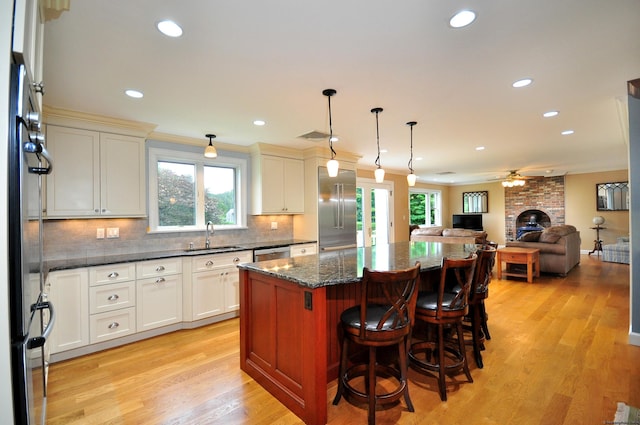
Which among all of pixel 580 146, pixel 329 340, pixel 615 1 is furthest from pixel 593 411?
pixel 580 146

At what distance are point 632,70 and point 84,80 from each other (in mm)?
4312

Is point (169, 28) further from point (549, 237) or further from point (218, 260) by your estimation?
point (549, 237)

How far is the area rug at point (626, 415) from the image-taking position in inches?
72.7

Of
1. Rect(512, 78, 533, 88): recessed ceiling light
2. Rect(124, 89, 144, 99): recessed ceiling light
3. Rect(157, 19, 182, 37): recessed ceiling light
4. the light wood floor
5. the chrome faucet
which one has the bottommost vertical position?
the light wood floor

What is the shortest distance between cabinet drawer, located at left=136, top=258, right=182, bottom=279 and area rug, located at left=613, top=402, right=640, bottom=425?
3.89 meters

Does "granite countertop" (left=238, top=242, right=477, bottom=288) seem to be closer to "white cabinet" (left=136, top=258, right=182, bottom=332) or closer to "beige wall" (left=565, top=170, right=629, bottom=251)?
"white cabinet" (left=136, top=258, right=182, bottom=332)

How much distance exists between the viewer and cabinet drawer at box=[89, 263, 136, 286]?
9.62 ft

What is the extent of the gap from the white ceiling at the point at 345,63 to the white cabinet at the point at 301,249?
169 centimetres

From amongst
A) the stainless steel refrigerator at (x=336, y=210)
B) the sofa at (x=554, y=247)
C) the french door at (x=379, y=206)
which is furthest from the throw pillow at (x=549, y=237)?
the stainless steel refrigerator at (x=336, y=210)

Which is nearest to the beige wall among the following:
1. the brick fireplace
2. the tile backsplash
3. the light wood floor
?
the brick fireplace

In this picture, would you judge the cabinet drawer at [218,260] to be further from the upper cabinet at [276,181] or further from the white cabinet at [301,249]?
the upper cabinet at [276,181]

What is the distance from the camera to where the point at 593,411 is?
196cm

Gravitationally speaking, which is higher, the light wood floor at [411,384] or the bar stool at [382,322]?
the bar stool at [382,322]

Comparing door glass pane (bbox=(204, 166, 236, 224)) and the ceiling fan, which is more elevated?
the ceiling fan
